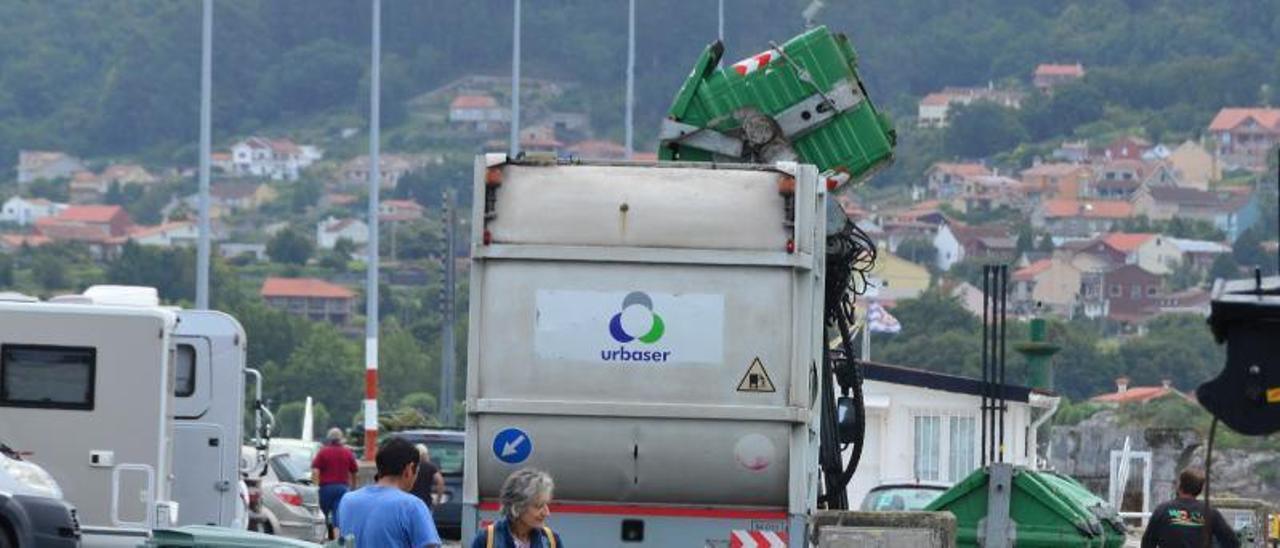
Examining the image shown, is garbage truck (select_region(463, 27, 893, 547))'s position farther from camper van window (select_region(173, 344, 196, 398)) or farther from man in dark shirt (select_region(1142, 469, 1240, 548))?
camper van window (select_region(173, 344, 196, 398))

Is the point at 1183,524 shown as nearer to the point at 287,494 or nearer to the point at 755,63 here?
the point at 755,63

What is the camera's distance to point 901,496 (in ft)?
93.9

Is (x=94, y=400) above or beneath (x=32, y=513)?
above

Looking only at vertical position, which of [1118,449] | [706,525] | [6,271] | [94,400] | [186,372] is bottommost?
[1118,449]

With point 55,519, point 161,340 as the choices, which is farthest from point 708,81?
point 55,519

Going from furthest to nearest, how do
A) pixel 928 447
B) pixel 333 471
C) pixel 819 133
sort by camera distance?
pixel 928 447 → pixel 333 471 → pixel 819 133

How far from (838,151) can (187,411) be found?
5743 millimetres

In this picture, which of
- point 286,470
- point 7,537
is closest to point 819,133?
point 7,537

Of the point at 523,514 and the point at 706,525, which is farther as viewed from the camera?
the point at 706,525

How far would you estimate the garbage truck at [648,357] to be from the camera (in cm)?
1828

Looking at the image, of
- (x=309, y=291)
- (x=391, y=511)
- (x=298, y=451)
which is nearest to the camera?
(x=391, y=511)

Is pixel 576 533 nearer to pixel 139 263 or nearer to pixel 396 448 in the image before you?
pixel 396 448

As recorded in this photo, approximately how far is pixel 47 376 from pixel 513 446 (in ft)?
18.8

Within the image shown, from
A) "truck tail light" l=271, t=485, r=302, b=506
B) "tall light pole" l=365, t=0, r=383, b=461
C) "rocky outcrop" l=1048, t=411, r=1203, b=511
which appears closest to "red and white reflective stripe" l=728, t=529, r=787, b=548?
"rocky outcrop" l=1048, t=411, r=1203, b=511
